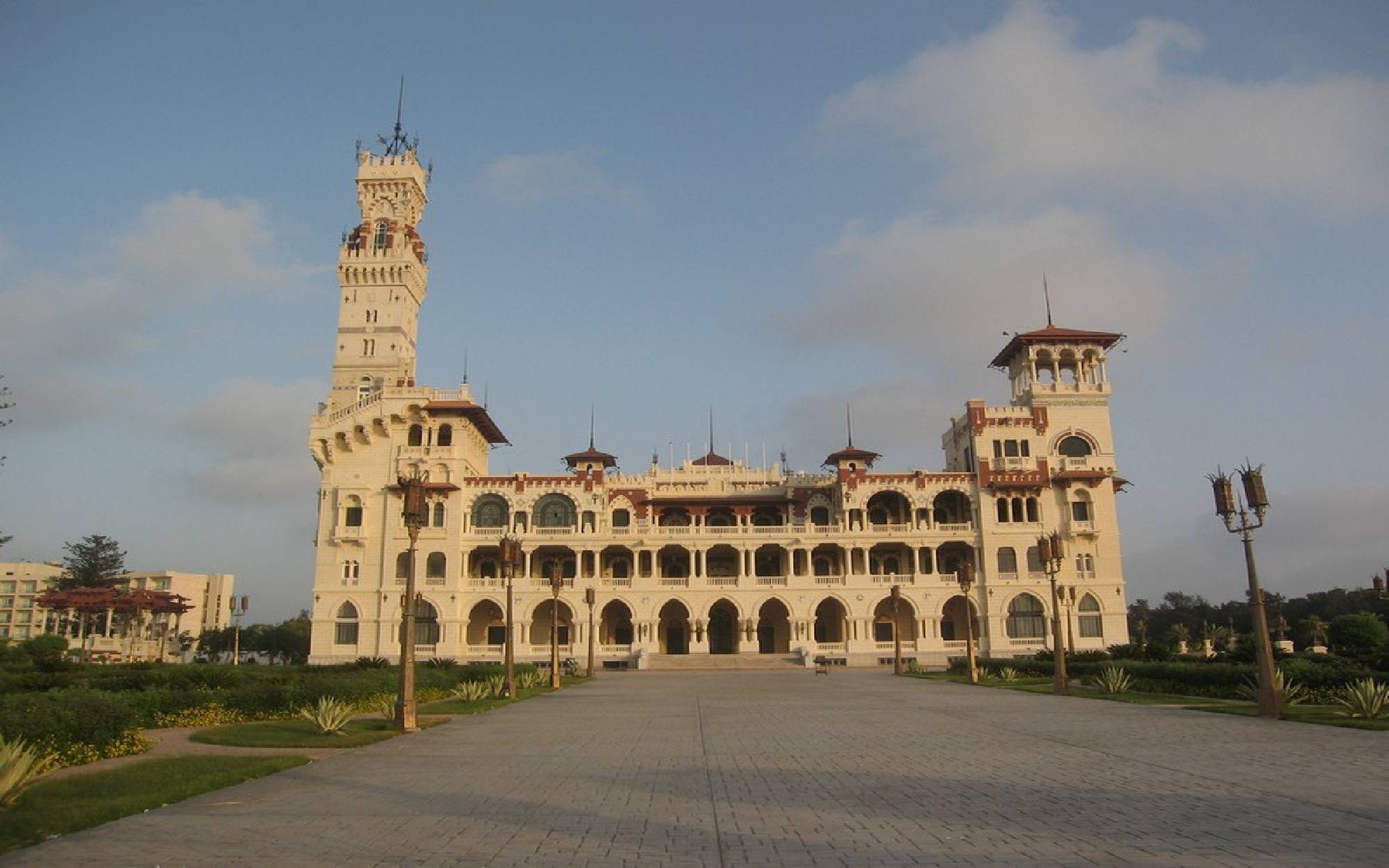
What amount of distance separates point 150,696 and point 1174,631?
7167 centimetres

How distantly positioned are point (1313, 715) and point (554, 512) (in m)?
51.9

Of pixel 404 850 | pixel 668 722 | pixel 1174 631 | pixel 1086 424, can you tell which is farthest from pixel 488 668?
pixel 1174 631

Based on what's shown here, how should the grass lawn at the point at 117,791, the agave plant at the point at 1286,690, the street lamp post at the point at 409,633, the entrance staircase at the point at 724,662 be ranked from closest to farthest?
the grass lawn at the point at 117,791
the street lamp post at the point at 409,633
the agave plant at the point at 1286,690
the entrance staircase at the point at 724,662

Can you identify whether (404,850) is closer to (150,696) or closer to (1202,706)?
(150,696)

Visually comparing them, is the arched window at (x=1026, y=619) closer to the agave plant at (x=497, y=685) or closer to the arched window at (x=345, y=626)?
the agave plant at (x=497, y=685)

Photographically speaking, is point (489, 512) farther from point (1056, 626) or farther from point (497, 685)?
point (1056, 626)

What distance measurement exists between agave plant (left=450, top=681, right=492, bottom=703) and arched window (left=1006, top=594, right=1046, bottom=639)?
42.0 metres

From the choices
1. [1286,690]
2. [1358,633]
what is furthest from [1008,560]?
[1286,690]

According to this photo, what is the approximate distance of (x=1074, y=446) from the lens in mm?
65812

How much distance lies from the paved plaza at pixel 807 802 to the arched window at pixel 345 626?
4844 centimetres

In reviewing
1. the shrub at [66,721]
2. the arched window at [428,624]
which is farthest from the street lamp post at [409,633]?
the arched window at [428,624]

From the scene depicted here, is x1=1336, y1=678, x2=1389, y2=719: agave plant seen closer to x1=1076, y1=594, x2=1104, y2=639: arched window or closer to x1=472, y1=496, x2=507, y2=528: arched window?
x1=1076, y1=594, x2=1104, y2=639: arched window

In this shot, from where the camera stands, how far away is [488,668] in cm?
3781

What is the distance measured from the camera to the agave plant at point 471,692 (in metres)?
28.4
